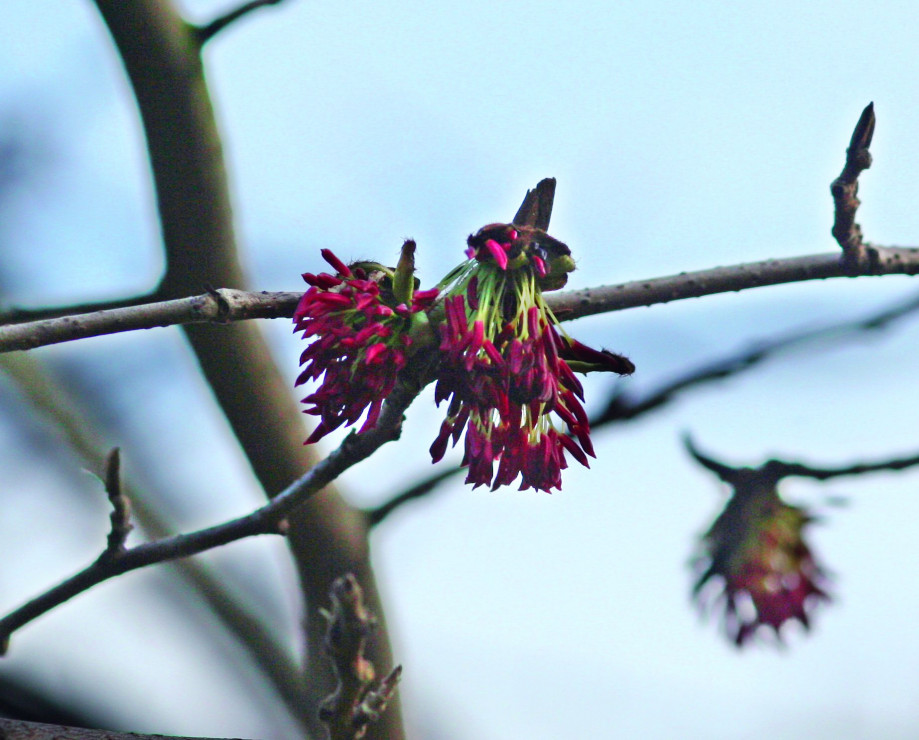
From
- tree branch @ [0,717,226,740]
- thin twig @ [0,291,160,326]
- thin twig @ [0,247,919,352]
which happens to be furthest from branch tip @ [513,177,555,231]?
thin twig @ [0,291,160,326]

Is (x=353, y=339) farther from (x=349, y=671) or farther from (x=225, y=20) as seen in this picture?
(x=225, y=20)

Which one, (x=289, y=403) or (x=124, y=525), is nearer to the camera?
(x=124, y=525)

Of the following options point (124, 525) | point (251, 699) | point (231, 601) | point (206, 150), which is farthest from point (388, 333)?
point (251, 699)

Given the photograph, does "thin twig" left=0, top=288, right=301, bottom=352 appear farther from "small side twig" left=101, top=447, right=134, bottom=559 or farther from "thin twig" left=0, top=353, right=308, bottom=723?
"thin twig" left=0, top=353, right=308, bottom=723

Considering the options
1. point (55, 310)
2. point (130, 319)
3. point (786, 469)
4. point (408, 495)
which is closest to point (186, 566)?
point (408, 495)

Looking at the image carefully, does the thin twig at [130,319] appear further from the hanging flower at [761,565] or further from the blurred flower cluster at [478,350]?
the hanging flower at [761,565]

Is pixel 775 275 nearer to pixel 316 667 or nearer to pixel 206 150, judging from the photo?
pixel 206 150

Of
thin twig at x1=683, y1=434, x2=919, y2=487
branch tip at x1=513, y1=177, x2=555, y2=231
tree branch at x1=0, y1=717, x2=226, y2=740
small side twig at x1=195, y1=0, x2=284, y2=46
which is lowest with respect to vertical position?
thin twig at x1=683, y1=434, x2=919, y2=487
